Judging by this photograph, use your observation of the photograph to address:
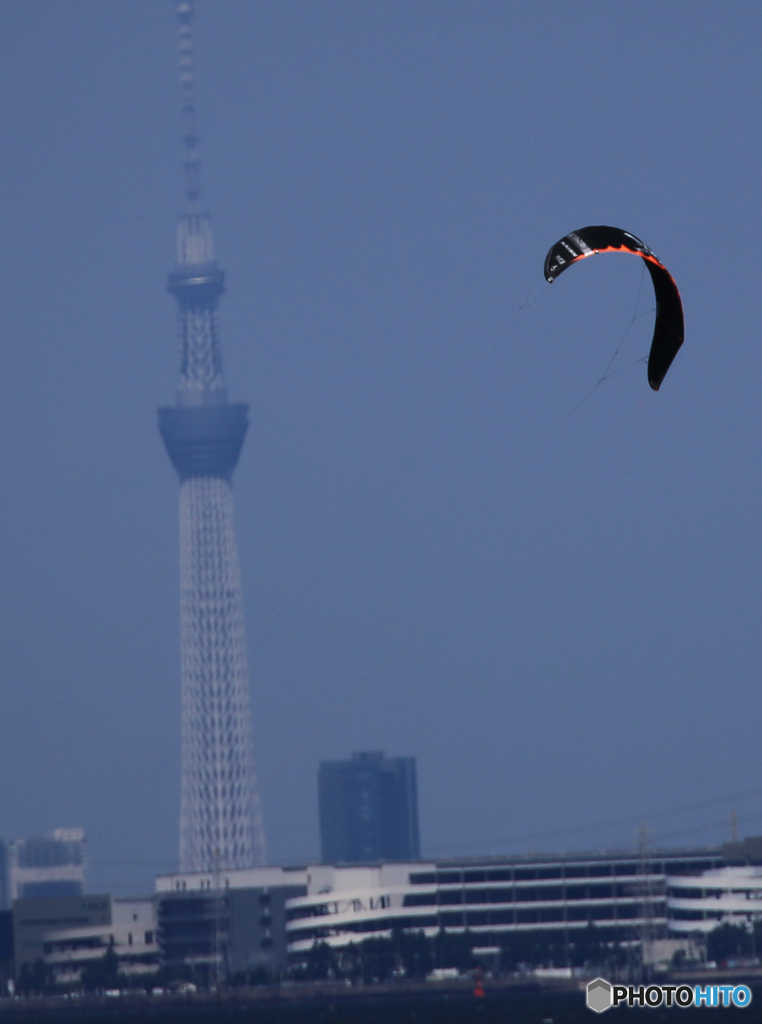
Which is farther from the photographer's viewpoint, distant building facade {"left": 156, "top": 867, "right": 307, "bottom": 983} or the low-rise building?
distant building facade {"left": 156, "top": 867, "right": 307, "bottom": 983}

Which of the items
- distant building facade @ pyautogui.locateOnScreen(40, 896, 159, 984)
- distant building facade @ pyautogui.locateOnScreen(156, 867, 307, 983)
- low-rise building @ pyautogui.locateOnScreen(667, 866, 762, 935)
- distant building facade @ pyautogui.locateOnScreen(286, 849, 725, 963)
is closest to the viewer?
low-rise building @ pyautogui.locateOnScreen(667, 866, 762, 935)

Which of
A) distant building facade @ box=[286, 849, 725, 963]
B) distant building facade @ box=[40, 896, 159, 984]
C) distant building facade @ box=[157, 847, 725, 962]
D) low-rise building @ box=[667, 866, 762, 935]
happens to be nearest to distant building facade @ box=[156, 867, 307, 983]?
distant building facade @ box=[157, 847, 725, 962]

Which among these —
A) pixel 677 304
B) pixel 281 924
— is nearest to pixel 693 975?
pixel 281 924

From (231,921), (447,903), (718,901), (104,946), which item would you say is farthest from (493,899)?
(104,946)

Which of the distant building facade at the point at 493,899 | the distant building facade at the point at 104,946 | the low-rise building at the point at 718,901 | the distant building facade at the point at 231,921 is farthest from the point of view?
the distant building facade at the point at 104,946

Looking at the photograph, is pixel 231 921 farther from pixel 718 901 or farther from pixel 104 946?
pixel 718 901

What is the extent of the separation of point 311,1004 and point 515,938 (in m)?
22.0

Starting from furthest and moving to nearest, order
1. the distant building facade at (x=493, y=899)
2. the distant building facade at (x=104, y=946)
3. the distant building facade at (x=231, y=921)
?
the distant building facade at (x=104, y=946)
the distant building facade at (x=231, y=921)
the distant building facade at (x=493, y=899)

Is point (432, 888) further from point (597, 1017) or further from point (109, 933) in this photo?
point (597, 1017)

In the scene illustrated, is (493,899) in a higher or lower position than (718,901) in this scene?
higher

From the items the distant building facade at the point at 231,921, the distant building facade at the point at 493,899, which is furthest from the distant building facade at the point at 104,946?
the distant building facade at the point at 493,899

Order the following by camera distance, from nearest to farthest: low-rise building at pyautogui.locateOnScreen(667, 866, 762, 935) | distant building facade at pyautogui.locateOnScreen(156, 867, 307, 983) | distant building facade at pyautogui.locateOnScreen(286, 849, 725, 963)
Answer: low-rise building at pyautogui.locateOnScreen(667, 866, 762, 935) → distant building facade at pyautogui.locateOnScreen(286, 849, 725, 963) → distant building facade at pyautogui.locateOnScreen(156, 867, 307, 983)

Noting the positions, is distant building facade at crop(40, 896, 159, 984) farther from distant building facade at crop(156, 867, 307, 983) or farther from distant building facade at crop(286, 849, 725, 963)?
distant building facade at crop(286, 849, 725, 963)

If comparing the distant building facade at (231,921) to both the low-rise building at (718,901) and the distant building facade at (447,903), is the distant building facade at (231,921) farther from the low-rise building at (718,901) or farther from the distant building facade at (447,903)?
the low-rise building at (718,901)
